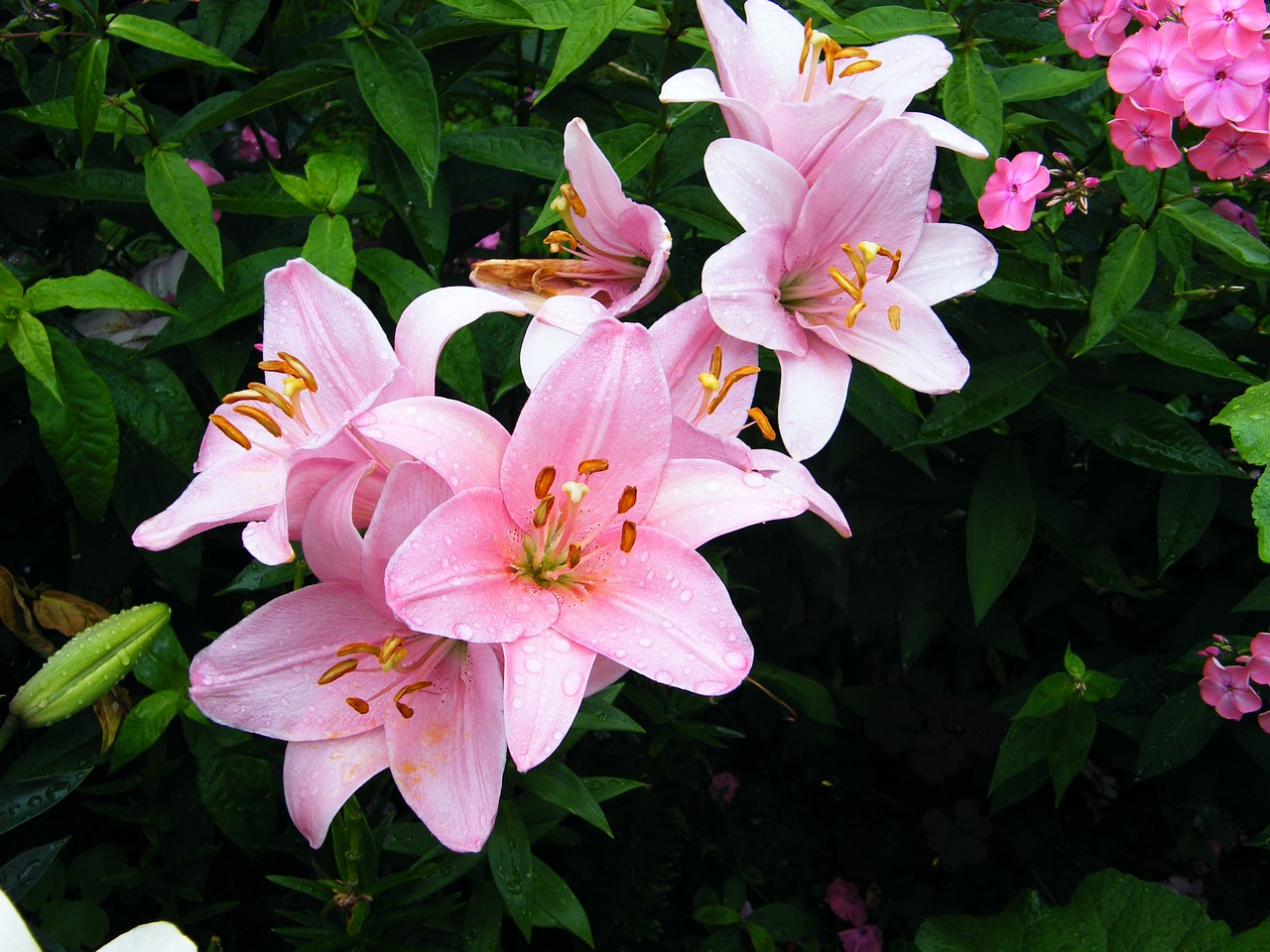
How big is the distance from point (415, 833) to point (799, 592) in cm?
106

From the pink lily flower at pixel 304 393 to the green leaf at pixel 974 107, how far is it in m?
0.60

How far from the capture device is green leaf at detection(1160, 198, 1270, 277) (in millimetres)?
1120

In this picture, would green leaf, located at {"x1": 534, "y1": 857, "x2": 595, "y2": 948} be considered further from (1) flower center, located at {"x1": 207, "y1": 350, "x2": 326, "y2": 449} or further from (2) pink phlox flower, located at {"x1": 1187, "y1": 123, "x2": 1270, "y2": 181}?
(2) pink phlox flower, located at {"x1": 1187, "y1": 123, "x2": 1270, "y2": 181}

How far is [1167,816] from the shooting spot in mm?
1873

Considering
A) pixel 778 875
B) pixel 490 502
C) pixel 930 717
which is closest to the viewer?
pixel 490 502

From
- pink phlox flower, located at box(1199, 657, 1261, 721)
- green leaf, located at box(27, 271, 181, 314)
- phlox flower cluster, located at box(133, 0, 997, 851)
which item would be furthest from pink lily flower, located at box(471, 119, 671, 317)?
pink phlox flower, located at box(1199, 657, 1261, 721)

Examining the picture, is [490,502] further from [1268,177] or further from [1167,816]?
[1167,816]

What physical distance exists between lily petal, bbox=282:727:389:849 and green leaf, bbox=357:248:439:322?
0.55 metres

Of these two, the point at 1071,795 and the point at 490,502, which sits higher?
the point at 490,502

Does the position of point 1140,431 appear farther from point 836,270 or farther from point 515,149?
point 515,149

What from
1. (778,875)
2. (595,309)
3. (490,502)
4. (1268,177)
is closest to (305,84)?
(595,309)

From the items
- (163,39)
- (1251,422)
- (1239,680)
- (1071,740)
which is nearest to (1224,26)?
(1251,422)

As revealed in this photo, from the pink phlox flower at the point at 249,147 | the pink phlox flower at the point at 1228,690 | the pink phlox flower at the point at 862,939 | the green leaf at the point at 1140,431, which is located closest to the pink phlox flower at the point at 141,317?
the pink phlox flower at the point at 249,147

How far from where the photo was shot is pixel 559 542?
0.73 metres
